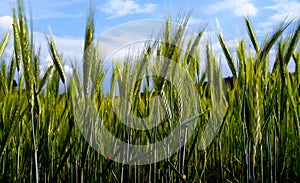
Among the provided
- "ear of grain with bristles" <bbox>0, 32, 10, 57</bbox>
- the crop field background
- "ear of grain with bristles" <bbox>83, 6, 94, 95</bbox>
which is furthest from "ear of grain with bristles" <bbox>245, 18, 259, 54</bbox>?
"ear of grain with bristles" <bbox>0, 32, 10, 57</bbox>

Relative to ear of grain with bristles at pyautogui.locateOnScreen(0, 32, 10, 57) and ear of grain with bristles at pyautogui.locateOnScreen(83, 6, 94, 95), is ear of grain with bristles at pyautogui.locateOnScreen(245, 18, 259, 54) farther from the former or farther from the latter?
ear of grain with bristles at pyautogui.locateOnScreen(0, 32, 10, 57)

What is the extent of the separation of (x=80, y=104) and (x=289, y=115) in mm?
1356

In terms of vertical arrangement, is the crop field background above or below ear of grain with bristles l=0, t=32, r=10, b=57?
below

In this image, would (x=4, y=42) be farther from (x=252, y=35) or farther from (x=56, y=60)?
(x=252, y=35)

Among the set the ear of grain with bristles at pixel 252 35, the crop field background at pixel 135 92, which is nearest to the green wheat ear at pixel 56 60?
the crop field background at pixel 135 92

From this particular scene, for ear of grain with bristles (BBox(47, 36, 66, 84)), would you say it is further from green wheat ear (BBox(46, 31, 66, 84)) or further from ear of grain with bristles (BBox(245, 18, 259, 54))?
ear of grain with bristles (BBox(245, 18, 259, 54))

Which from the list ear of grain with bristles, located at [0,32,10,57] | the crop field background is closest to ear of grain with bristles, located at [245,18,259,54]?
the crop field background

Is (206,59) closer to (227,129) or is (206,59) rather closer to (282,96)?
(282,96)

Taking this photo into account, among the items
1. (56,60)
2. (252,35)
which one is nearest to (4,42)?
(56,60)

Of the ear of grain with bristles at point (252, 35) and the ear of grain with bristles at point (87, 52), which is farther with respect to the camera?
the ear of grain with bristles at point (252, 35)

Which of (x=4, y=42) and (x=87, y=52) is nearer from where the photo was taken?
(x=87, y=52)

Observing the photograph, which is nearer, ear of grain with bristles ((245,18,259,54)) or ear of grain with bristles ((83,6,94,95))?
ear of grain with bristles ((83,6,94,95))

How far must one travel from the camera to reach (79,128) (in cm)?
167

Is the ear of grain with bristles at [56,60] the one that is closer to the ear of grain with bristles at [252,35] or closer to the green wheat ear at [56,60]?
the green wheat ear at [56,60]
